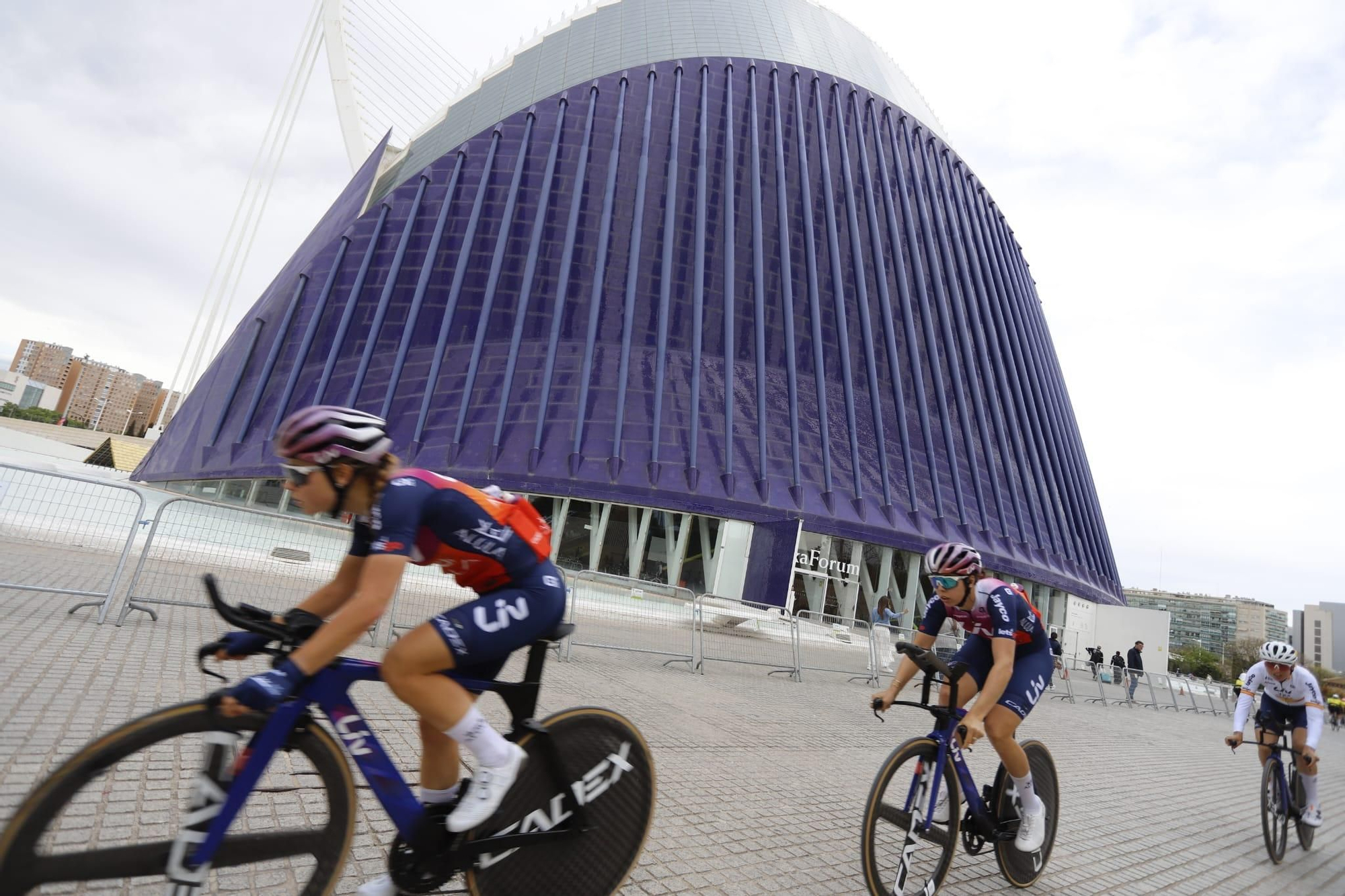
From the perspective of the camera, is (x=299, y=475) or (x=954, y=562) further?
(x=954, y=562)

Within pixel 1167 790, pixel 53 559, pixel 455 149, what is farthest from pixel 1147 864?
pixel 455 149

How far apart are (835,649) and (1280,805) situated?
343 inches

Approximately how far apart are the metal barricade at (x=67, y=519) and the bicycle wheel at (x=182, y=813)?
591 centimetres

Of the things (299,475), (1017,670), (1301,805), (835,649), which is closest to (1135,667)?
(835,649)

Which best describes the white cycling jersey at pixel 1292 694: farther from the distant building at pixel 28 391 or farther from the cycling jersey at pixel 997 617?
the distant building at pixel 28 391

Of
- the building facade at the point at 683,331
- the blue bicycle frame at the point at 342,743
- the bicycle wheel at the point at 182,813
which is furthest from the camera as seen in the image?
the building facade at the point at 683,331

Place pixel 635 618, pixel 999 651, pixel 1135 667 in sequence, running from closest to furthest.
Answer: pixel 999 651, pixel 635 618, pixel 1135 667

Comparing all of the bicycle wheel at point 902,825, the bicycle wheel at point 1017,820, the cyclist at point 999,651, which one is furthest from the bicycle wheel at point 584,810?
the bicycle wheel at point 1017,820

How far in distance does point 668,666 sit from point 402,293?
1992cm

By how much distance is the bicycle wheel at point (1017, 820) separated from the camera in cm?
414

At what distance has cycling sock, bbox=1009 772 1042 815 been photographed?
414 centimetres

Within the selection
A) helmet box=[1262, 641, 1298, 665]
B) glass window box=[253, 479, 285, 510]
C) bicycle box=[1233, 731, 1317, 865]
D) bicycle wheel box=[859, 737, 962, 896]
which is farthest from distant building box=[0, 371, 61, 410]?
bicycle box=[1233, 731, 1317, 865]

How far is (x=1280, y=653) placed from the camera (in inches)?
249

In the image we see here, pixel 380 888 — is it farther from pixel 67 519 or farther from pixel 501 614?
pixel 67 519
